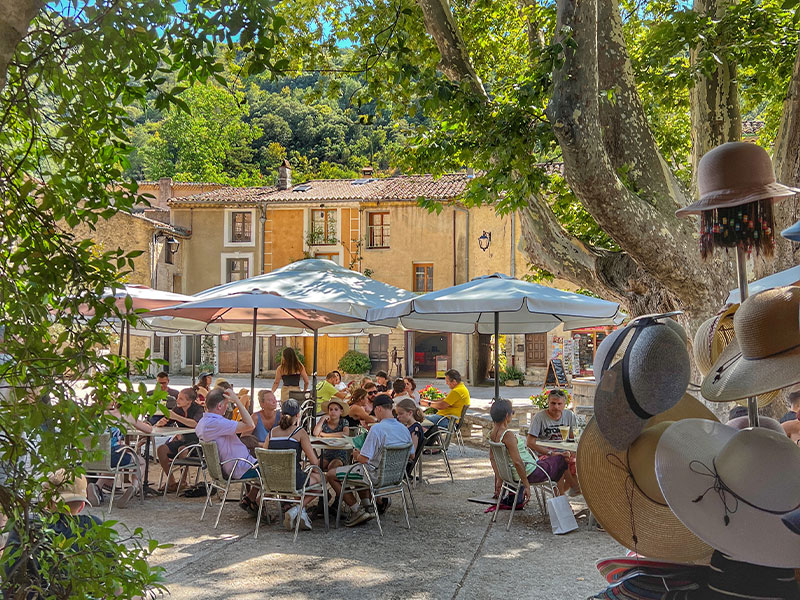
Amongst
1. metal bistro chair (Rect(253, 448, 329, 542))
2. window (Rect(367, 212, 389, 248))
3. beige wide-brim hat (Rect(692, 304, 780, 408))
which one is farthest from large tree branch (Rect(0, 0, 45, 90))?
window (Rect(367, 212, 389, 248))

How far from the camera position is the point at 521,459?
7.11 meters

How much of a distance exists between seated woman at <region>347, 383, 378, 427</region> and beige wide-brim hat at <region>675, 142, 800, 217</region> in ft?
22.9

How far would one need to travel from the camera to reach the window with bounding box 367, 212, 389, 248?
32281 mm

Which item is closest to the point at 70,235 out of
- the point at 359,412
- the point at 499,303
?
the point at 499,303

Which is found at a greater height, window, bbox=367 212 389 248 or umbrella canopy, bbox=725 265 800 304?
window, bbox=367 212 389 248

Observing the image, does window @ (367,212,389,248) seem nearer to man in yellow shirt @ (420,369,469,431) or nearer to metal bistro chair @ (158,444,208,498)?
man in yellow shirt @ (420,369,469,431)

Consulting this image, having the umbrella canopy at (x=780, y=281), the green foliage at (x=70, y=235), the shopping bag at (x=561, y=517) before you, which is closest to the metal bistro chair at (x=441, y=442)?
the shopping bag at (x=561, y=517)

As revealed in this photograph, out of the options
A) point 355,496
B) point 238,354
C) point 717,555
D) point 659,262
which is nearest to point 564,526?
point 355,496

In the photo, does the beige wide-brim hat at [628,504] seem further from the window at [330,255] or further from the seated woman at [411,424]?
the window at [330,255]

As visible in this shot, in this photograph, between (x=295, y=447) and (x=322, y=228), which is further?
(x=322, y=228)

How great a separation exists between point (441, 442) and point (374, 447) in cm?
306

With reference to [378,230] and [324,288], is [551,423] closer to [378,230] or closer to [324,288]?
[324,288]

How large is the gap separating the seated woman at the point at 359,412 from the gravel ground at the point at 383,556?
5.18 ft

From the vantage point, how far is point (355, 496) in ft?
23.8
